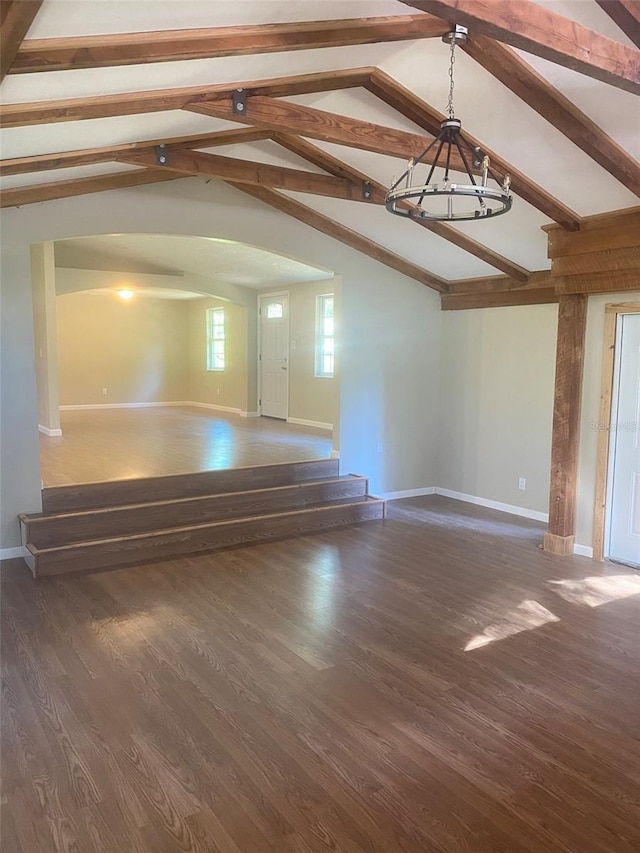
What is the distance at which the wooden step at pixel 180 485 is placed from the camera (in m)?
4.86

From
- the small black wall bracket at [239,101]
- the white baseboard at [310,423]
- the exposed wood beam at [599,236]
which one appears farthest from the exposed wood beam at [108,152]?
the white baseboard at [310,423]

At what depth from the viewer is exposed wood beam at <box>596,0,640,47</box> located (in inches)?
96.3

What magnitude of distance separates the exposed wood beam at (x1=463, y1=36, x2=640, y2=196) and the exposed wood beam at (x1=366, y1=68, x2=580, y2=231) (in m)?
0.54

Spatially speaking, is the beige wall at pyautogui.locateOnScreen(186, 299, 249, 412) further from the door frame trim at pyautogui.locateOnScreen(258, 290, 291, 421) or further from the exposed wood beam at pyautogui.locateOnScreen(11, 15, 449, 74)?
the exposed wood beam at pyautogui.locateOnScreen(11, 15, 449, 74)

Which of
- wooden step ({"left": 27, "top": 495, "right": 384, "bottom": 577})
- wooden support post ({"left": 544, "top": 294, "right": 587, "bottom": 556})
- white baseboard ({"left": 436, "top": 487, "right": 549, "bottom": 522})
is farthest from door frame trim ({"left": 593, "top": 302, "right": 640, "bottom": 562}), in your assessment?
wooden step ({"left": 27, "top": 495, "right": 384, "bottom": 577})

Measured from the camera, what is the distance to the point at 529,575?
4496mm

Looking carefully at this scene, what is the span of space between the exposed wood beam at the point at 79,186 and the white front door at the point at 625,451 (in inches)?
150

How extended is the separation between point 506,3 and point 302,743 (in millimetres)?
2951

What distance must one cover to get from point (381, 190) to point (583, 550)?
11.3 feet

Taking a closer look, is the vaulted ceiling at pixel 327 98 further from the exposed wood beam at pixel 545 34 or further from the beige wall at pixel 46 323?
the beige wall at pixel 46 323

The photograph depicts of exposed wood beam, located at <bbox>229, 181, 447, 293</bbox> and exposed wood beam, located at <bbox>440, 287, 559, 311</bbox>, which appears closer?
exposed wood beam, located at <bbox>229, 181, 447, 293</bbox>

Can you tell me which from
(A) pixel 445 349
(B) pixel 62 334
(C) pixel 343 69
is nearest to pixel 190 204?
(C) pixel 343 69

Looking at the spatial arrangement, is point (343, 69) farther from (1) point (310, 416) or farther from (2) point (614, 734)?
(1) point (310, 416)

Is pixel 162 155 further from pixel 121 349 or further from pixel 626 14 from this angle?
pixel 121 349
